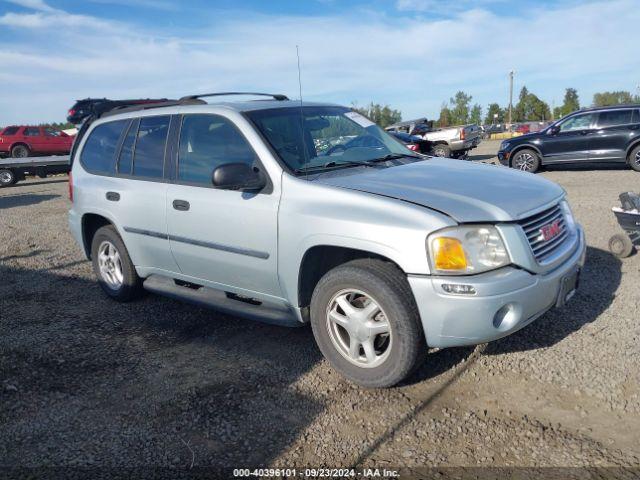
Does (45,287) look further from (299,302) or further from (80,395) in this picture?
(299,302)

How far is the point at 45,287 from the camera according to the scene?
6.07m

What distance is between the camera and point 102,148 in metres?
5.32

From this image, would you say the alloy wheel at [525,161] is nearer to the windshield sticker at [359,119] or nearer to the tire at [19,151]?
the windshield sticker at [359,119]

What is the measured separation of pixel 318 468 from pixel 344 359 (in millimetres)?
877

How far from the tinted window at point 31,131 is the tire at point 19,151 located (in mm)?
536

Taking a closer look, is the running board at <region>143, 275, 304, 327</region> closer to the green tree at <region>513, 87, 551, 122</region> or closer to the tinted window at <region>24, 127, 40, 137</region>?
the tinted window at <region>24, 127, 40, 137</region>

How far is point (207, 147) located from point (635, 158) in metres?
12.3

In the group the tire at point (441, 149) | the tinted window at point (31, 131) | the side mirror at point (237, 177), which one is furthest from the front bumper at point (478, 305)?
the tinted window at point (31, 131)

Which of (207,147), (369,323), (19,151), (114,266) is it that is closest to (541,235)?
(369,323)

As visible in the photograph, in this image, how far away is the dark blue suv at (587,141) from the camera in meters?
13.1

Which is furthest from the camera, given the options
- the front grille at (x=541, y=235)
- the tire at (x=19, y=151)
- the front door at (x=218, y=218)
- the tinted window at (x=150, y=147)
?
the tire at (x=19, y=151)

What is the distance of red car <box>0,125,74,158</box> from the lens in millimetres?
22703

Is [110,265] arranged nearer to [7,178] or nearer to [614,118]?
[614,118]

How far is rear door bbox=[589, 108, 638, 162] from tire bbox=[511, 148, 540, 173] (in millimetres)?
1313
